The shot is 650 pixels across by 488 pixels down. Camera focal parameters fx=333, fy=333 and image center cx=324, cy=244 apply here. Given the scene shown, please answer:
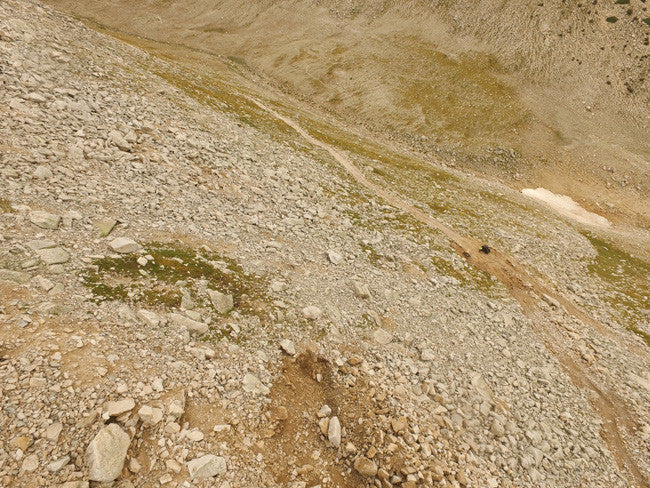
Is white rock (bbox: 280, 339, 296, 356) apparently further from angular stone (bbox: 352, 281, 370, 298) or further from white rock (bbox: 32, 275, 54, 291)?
white rock (bbox: 32, 275, 54, 291)

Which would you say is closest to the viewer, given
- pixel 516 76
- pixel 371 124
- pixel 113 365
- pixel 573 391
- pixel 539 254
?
pixel 113 365

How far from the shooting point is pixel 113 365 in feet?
39.8

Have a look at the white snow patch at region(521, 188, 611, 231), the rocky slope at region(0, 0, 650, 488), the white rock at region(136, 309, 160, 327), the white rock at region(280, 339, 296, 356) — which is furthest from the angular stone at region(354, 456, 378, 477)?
the white snow patch at region(521, 188, 611, 231)

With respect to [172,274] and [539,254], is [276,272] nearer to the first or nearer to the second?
[172,274]

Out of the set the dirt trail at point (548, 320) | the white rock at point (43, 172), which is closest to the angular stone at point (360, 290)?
the dirt trail at point (548, 320)

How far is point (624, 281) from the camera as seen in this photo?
3747cm

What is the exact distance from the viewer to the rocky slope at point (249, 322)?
11391 mm

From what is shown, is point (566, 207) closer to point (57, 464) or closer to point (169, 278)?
point (169, 278)

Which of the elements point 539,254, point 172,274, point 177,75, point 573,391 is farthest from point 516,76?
point 172,274

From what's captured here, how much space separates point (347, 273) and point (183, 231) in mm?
11426

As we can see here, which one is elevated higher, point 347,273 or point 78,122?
point 78,122

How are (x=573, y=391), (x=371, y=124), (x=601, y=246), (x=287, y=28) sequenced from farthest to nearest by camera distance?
(x=287, y=28) < (x=371, y=124) < (x=601, y=246) < (x=573, y=391)

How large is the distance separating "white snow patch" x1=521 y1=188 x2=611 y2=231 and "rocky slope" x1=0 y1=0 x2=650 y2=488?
19916 mm

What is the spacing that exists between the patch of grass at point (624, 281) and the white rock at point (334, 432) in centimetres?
3150
